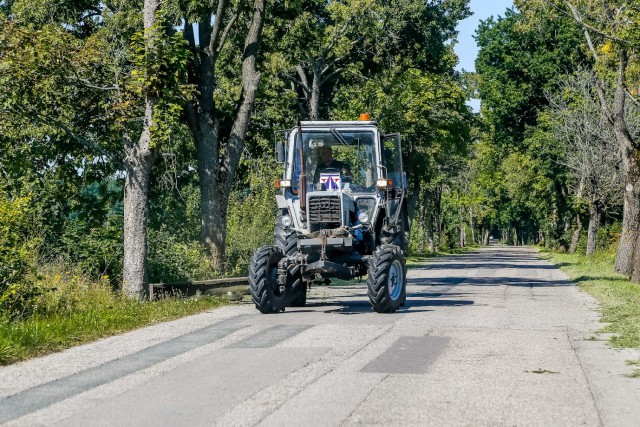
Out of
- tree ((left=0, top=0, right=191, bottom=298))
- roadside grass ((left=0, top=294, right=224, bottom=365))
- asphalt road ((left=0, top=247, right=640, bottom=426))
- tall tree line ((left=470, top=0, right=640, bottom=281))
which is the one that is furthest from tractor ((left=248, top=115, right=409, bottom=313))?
tall tree line ((left=470, top=0, right=640, bottom=281))

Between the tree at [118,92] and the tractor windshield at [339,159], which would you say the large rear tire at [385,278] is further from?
the tree at [118,92]

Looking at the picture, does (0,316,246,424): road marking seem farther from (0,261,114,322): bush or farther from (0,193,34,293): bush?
(0,193,34,293): bush

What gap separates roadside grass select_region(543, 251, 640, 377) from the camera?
1250cm

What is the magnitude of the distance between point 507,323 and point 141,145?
8077 millimetres

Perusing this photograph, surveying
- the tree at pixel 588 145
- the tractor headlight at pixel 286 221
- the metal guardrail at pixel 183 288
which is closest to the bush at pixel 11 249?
the metal guardrail at pixel 183 288

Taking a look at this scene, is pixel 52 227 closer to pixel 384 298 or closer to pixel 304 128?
pixel 304 128

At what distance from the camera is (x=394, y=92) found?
37281mm

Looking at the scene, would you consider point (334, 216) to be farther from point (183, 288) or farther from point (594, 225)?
point (594, 225)

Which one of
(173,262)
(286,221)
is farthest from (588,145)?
(286,221)

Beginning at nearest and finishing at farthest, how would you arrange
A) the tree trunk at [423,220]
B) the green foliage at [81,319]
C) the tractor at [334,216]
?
the green foliage at [81,319] → the tractor at [334,216] → the tree trunk at [423,220]

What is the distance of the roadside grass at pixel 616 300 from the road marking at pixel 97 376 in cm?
513

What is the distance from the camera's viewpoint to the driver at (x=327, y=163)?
17.2m

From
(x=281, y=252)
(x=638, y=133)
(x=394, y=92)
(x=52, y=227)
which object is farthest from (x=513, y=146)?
(x=281, y=252)

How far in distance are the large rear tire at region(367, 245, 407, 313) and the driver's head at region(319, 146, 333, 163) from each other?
2.02 metres
